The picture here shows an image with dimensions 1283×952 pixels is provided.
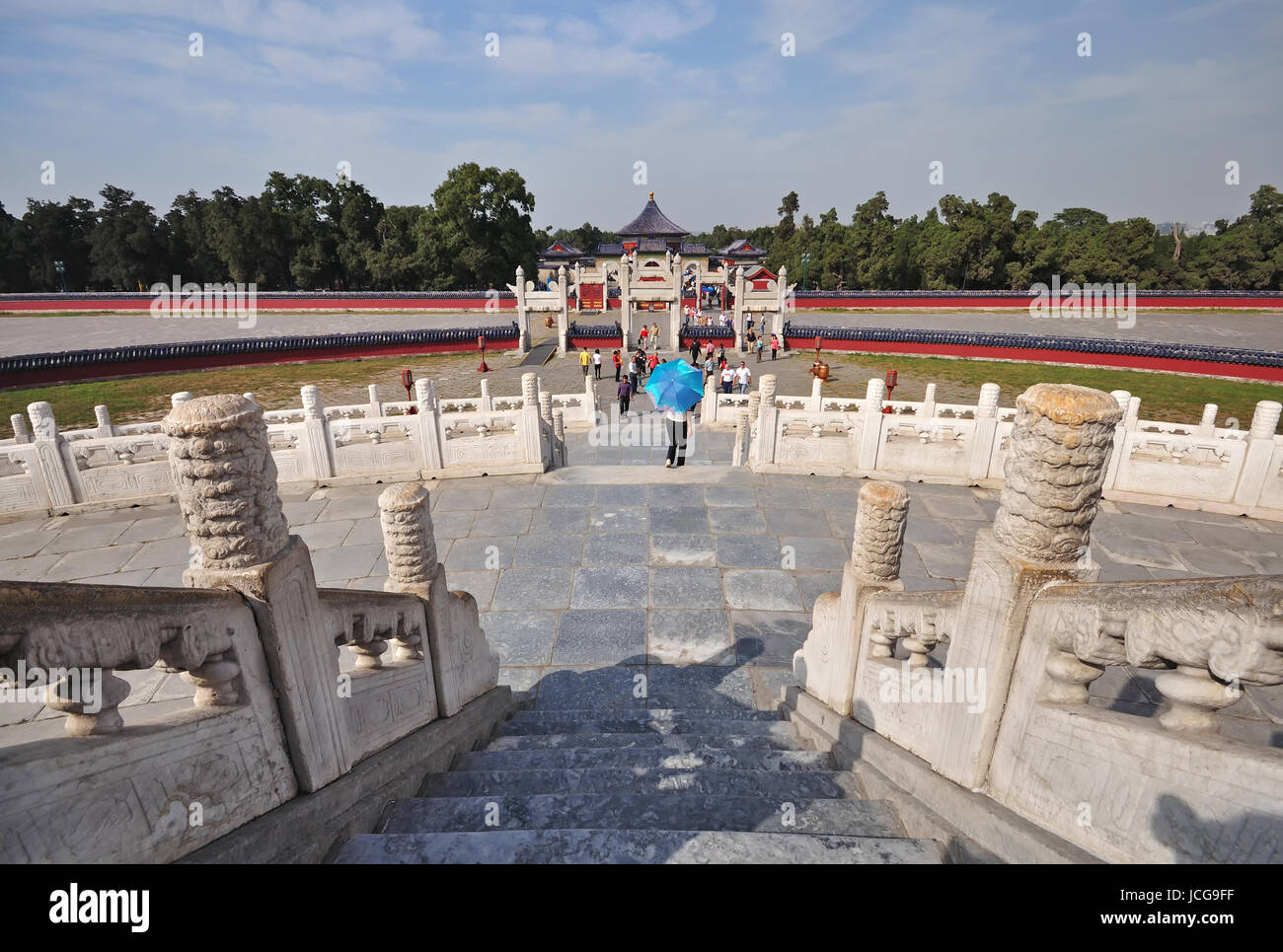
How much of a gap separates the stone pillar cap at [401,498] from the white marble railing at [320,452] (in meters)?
5.80

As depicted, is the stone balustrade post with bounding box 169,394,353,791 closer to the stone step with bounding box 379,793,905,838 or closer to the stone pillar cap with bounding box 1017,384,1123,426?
the stone step with bounding box 379,793,905,838

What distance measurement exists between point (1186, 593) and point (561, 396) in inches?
496

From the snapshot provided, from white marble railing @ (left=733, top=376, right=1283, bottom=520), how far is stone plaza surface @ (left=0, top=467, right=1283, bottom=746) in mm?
307

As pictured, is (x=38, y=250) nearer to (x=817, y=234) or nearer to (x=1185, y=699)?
(x=817, y=234)

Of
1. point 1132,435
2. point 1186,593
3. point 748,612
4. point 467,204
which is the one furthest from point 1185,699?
point 467,204

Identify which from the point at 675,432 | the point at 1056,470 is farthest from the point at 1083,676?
the point at 675,432

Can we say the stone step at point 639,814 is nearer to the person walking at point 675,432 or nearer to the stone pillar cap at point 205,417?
the stone pillar cap at point 205,417

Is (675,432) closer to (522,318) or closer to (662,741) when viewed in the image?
(662,741)

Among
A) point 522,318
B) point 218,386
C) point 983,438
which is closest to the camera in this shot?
point 983,438

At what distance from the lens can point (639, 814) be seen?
2.75m

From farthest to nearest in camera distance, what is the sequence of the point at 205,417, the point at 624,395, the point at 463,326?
1. the point at 463,326
2. the point at 624,395
3. the point at 205,417

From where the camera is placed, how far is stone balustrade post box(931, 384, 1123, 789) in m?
1.95

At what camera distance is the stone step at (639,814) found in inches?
105

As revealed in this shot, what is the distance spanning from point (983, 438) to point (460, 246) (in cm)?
3756
